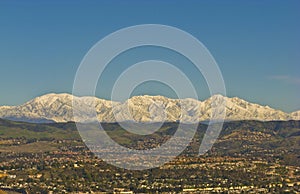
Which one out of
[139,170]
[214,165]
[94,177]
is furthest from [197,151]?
[94,177]

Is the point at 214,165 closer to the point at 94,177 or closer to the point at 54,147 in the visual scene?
the point at 94,177

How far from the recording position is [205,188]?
96375 mm

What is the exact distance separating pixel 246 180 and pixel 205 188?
1370 centimetres

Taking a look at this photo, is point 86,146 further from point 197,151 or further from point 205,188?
point 205,188

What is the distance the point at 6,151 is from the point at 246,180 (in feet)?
288

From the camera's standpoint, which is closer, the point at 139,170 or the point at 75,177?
the point at 75,177

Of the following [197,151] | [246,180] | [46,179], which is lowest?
[46,179]

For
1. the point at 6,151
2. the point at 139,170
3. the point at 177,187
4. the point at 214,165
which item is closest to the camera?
the point at 177,187

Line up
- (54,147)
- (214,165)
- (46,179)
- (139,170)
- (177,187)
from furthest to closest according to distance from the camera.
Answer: (54,147) → (214,165) → (139,170) → (46,179) → (177,187)

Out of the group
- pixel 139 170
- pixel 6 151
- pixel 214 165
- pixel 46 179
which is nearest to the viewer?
pixel 46 179

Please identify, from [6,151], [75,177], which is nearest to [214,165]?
[75,177]

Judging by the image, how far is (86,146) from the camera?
198 meters

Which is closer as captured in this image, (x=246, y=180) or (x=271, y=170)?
(x=246, y=180)

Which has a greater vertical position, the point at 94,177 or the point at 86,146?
the point at 86,146
